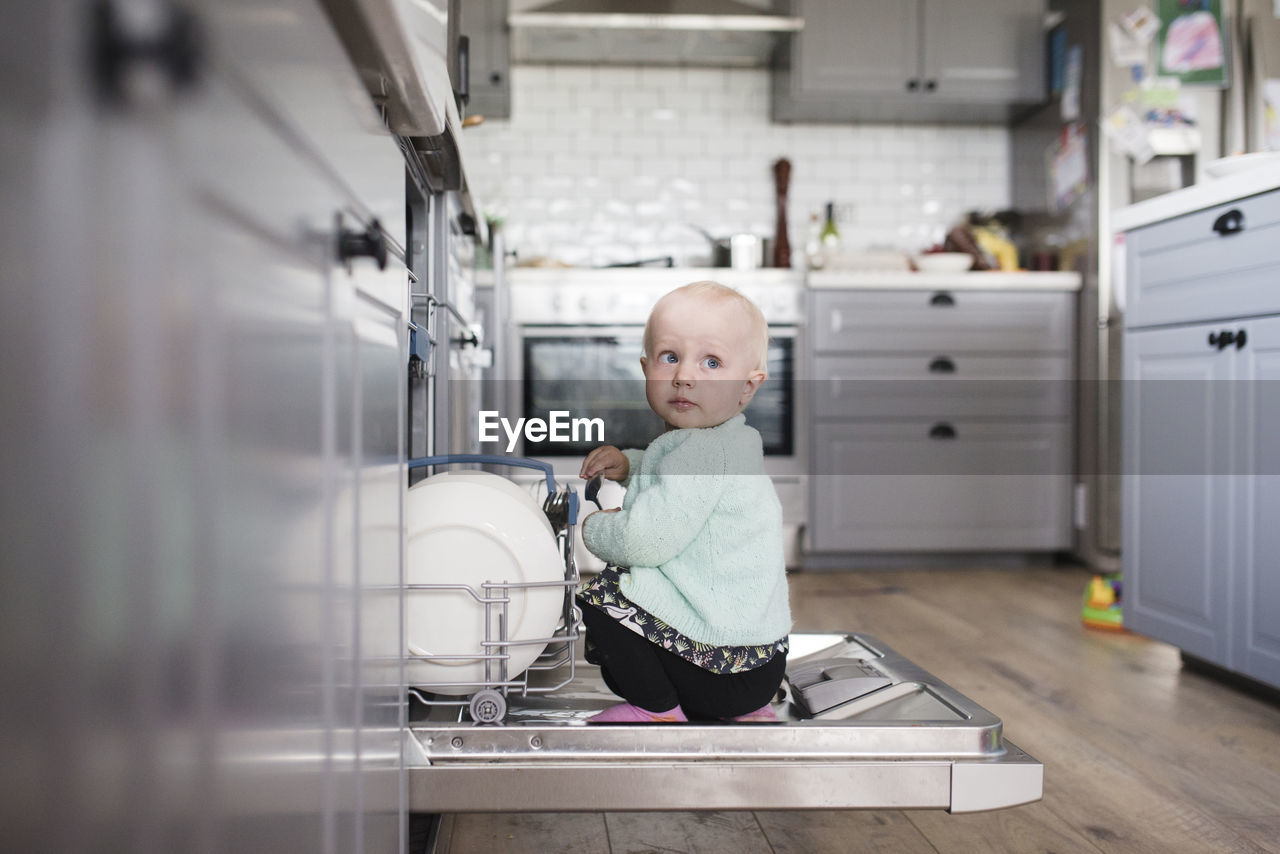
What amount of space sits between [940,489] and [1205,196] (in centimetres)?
160

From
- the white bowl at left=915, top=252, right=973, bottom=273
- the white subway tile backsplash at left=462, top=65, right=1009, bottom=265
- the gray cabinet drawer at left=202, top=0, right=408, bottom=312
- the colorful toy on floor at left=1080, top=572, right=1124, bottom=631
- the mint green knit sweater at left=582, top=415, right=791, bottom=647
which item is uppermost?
the white subway tile backsplash at left=462, top=65, right=1009, bottom=265

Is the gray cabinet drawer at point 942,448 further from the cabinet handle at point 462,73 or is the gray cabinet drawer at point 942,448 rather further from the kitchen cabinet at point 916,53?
the cabinet handle at point 462,73

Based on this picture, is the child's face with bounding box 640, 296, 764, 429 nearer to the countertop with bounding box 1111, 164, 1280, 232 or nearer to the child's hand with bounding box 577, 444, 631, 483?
the child's hand with bounding box 577, 444, 631, 483

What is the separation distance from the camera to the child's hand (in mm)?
1146

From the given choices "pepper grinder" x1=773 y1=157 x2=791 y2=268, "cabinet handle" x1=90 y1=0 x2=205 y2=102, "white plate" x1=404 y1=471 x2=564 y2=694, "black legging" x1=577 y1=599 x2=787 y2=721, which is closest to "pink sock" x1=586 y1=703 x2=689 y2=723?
"black legging" x1=577 y1=599 x2=787 y2=721

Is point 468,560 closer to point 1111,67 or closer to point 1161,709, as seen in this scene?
point 1161,709

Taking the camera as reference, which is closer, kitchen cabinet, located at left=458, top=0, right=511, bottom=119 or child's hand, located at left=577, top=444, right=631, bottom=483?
child's hand, located at left=577, top=444, right=631, bottom=483

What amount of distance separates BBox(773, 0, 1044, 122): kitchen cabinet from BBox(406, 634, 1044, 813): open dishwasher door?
296 cm

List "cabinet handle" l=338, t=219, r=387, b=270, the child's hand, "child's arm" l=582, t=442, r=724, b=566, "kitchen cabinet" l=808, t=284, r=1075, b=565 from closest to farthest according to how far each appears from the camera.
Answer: "cabinet handle" l=338, t=219, r=387, b=270, "child's arm" l=582, t=442, r=724, b=566, the child's hand, "kitchen cabinet" l=808, t=284, r=1075, b=565

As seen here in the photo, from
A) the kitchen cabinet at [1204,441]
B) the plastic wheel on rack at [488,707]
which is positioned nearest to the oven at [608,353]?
the kitchen cabinet at [1204,441]

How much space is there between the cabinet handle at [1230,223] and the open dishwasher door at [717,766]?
49.4 inches

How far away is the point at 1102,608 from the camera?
2.40 meters

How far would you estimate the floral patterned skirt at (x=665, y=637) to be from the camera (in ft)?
3.44

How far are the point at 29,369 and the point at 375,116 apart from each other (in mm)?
459
